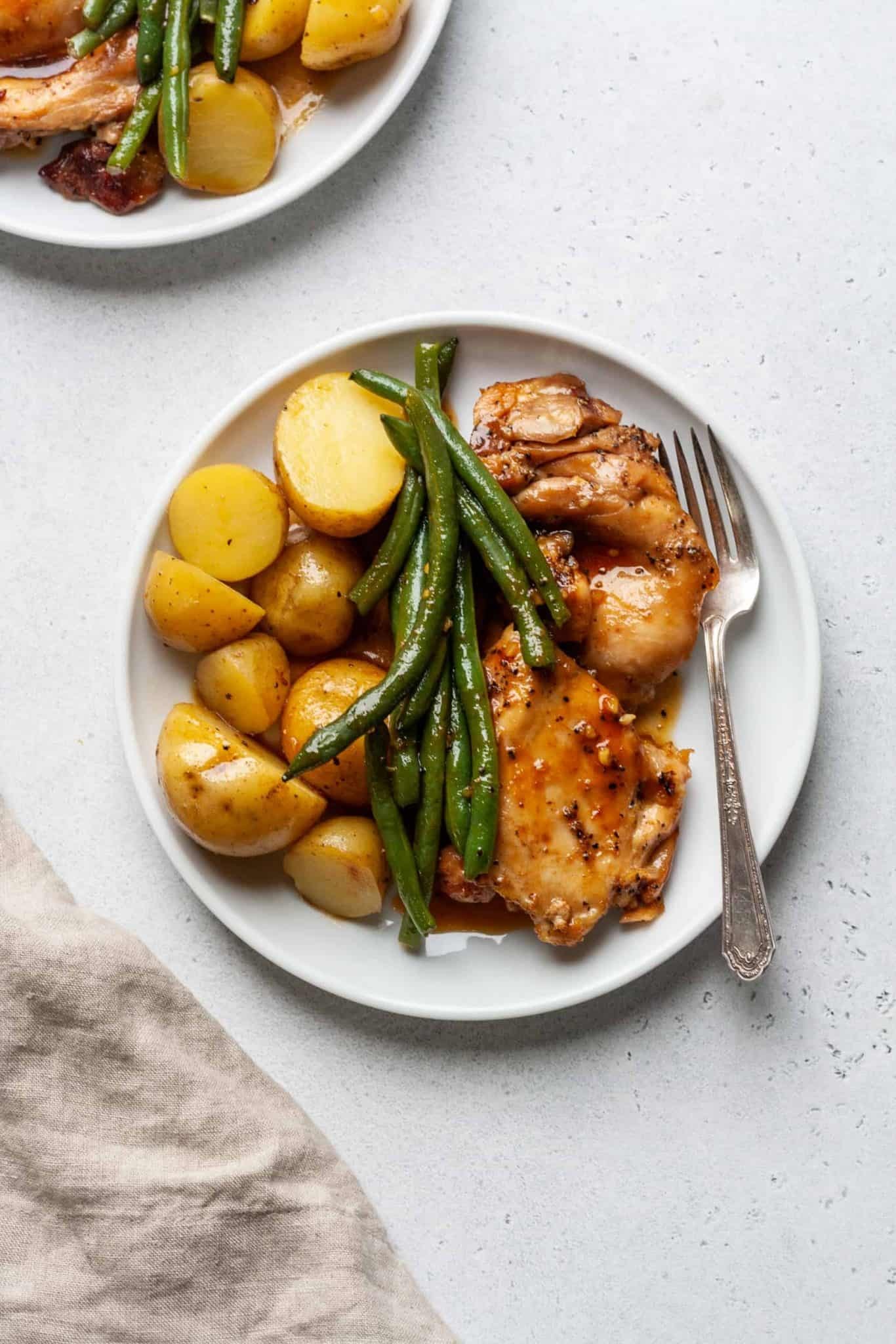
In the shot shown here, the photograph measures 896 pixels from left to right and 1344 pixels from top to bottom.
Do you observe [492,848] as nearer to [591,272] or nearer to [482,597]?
[482,597]

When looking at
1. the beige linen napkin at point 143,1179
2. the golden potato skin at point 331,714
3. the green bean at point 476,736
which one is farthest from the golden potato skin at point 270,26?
the beige linen napkin at point 143,1179

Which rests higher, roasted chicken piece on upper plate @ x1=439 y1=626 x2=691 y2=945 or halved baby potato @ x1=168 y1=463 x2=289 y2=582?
halved baby potato @ x1=168 y1=463 x2=289 y2=582

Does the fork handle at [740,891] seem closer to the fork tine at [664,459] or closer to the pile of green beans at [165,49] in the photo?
the fork tine at [664,459]

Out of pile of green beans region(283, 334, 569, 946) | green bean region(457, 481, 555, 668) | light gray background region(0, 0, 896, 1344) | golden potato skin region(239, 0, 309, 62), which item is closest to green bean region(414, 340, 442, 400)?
pile of green beans region(283, 334, 569, 946)

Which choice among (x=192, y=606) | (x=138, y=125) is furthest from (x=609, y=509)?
(x=138, y=125)

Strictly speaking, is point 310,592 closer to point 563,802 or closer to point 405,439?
point 405,439

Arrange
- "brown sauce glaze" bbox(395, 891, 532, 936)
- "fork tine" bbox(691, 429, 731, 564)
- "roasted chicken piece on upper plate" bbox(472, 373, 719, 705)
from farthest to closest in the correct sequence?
1. "brown sauce glaze" bbox(395, 891, 532, 936)
2. "fork tine" bbox(691, 429, 731, 564)
3. "roasted chicken piece on upper plate" bbox(472, 373, 719, 705)

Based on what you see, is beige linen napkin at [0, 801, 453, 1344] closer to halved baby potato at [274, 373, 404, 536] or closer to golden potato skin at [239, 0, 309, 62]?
halved baby potato at [274, 373, 404, 536]
